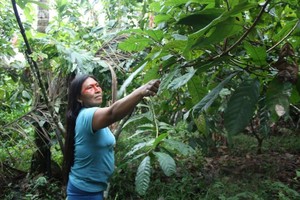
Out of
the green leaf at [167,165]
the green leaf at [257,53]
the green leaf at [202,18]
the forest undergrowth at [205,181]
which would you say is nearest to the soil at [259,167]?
the forest undergrowth at [205,181]

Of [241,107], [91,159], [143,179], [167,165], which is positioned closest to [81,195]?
[91,159]

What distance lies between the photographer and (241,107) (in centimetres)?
62

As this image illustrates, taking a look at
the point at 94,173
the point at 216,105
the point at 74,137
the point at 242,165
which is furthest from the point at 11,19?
the point at 242,165

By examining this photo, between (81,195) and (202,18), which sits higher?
(202,18)

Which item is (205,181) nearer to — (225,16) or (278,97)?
(278,97)

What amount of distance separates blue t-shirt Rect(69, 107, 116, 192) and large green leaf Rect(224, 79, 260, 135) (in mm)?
1235

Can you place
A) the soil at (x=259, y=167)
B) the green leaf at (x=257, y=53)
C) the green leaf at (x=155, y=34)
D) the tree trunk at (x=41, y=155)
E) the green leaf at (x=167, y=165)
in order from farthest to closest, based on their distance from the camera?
the soil at (x=259, y=167) → the tree trunk at (x=41, y=155) → the green leaf at (x=167, y=165) → the green leaf at (x=155, y=34) → the green leaf at (x=257, y=53)

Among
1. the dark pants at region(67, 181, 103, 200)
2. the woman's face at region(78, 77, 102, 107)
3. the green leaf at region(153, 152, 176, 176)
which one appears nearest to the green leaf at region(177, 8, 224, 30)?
the green leaf at region(153, 152, 176, 176)

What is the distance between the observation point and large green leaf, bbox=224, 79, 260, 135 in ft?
1.95

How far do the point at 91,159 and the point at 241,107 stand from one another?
1.40 metres

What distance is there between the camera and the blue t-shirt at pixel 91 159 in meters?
1.81

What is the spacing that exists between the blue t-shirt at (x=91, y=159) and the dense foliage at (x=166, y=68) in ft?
0.40

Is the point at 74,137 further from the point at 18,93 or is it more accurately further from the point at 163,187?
the point at 163,187

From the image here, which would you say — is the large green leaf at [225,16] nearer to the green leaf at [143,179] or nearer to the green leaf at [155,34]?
the green leaf at [155,34]
